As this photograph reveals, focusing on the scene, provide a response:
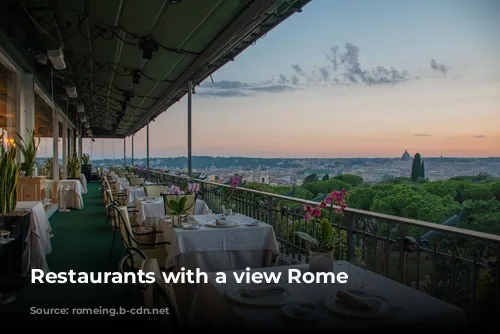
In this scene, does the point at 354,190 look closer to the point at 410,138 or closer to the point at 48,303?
the point at 410,138

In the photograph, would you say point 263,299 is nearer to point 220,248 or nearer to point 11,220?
Answer: point 220,248

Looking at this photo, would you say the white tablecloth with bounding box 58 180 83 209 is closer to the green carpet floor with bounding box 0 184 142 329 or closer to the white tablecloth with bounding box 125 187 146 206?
the white tablecloth with bounding box 125 187 146 206

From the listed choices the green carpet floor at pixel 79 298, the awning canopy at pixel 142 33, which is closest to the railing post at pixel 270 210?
the green carpet floor at pixel 79 298

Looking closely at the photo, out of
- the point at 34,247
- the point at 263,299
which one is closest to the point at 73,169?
the point at 34,247

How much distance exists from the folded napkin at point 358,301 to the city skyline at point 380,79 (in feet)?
4.76

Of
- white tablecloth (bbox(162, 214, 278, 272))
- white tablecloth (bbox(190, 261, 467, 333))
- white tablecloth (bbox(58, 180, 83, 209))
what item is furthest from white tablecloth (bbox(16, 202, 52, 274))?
white tablecloth (bbox(58, 180, 83, 209))

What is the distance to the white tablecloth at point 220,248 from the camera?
3746mm

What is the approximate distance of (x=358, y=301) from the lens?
1.67m

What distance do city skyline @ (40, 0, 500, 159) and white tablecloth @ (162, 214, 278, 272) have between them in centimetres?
179

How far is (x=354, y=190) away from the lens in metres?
4.45

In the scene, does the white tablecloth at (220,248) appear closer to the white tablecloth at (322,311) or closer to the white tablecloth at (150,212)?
the white tablecloth at (322,311)

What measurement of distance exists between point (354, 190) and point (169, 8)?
10.5ft

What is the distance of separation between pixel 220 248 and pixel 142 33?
389 centimetres

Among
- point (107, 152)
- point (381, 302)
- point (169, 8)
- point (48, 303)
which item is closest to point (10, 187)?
point (48, 303)
